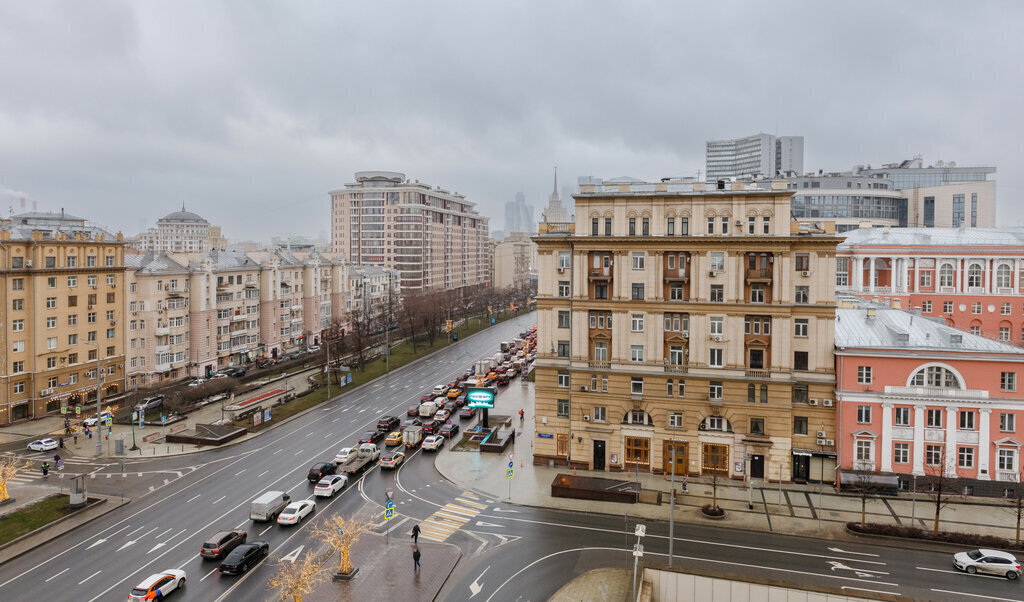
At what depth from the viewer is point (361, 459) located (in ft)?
190

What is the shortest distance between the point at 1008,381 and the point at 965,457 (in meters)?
6.76

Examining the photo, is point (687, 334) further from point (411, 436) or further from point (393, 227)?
point (393, 227)

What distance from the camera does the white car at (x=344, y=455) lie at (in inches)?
2255

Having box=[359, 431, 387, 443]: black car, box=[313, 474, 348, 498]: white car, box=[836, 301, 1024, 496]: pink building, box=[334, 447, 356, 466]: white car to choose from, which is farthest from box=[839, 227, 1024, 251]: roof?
box=[313, 474, 348, 498]: white car

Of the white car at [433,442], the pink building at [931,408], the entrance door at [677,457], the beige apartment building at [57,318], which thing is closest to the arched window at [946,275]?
the pink building at [931,408]

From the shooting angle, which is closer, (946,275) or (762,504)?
(762,504)

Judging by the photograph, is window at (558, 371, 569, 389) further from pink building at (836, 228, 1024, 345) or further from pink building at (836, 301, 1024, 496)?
pink building at (836, 228, 1024, 345)

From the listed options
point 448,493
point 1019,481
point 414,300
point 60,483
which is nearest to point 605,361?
point 448,493

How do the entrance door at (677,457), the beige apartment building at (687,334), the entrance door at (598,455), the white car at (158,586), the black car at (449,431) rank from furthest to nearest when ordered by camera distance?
1. the black car at (449,431)
2. the entrance door at (598,455)
3. the entrance door at (677,457)
4. the beige apartment building at (687,334)
5. the white car at (158,586)

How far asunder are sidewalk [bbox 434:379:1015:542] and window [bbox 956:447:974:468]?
2621 millimetres

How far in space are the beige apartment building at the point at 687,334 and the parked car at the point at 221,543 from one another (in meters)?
26.8

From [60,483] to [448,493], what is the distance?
33.5m

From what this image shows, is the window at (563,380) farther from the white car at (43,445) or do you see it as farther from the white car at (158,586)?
the white car at (43,445)

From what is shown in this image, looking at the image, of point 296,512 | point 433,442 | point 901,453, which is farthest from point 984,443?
point 296,512
